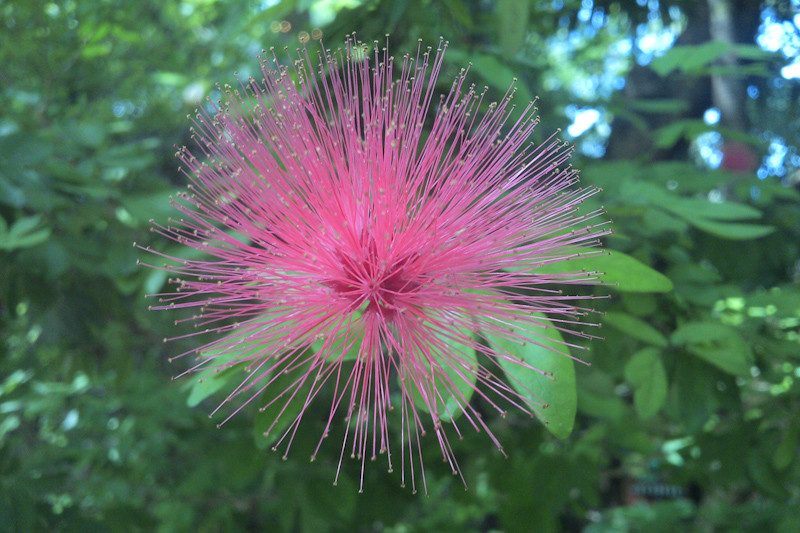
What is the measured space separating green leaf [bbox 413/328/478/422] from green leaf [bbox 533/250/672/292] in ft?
0.84

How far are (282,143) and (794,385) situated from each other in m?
1.90

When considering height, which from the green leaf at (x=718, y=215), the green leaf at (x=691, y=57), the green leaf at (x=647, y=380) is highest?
the green leaf at (x=691, y=57)

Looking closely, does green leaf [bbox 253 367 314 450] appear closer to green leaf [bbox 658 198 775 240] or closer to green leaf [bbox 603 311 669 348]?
green leaf [bbox 603 311 669 348]

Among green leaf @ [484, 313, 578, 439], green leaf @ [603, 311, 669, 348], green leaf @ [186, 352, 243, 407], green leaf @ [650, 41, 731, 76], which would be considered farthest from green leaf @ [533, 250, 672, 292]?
green leaf @ [650, 41, 731, 76]

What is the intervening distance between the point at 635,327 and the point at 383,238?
34.4 inches

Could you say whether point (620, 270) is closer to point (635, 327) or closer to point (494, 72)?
point (635, 327)

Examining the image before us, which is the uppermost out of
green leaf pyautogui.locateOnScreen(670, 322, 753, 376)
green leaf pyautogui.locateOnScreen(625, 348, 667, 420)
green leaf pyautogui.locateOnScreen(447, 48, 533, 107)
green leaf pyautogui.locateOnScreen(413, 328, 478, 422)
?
green leaf pyautogui.locateOnScreen(447, 48, 533, 107)

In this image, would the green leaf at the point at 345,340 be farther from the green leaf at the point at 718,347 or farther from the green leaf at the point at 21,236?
the green leaf at the point at 21,236

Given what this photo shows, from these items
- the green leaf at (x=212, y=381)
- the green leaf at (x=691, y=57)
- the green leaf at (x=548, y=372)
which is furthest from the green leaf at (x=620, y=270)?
the green leaf at (x=691, y=57)

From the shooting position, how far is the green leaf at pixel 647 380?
5.48 ft

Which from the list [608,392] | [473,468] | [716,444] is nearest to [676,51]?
[608,392]

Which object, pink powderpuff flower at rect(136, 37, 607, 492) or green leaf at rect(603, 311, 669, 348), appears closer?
pink powderpuff flower at rect(136, 37, 607, 492)

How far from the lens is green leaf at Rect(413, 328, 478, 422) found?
1210 mm

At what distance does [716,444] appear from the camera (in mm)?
2314
